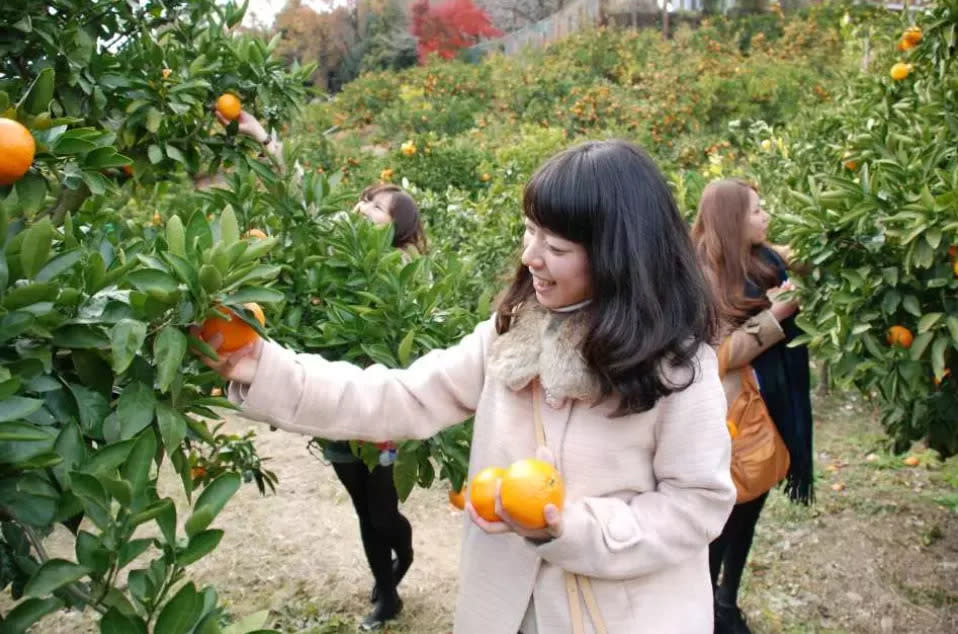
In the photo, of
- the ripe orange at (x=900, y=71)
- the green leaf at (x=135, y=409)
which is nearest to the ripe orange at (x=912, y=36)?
the ripe orange at (x=900, y=71)

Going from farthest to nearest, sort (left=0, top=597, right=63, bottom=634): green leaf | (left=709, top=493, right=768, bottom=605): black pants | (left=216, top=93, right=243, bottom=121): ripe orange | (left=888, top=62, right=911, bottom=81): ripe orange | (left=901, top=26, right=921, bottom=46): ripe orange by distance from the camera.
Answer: (left=888, top=62, right=911, bottom=81): ripe orange < (left=901, top=26, right=921, bottom=46): ripe orange < (left=709, top=493, right=768, bottom=605): black pants < (left=216, top=93, right=243, bottom=121): ripe orange < (left=0, top=597, right=63, bottom=634): green leaf

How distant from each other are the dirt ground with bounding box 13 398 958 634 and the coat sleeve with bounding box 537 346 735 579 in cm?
183

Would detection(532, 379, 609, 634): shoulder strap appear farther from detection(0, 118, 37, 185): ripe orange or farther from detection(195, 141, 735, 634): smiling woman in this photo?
detection(0, 118, 37, 185): ripe orange

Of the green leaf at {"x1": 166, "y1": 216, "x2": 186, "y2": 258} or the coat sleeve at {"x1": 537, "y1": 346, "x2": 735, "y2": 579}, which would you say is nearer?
the green leaf at {"x1": 166, "y1": 216, "x2": 186, "y2": 258}

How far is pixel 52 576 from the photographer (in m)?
0.83

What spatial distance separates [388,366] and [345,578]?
1907 mm

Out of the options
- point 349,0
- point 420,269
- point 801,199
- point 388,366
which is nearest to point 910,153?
point 801,199

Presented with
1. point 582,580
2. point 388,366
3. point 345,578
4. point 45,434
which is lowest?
point 345,578

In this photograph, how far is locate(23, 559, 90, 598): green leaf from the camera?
32.3 inches

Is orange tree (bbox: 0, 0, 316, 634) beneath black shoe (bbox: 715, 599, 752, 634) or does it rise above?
above

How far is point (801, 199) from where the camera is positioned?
2.40m

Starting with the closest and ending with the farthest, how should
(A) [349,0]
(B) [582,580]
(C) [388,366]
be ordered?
(B) [582,580], (C) [388,366], (A) [349,0]

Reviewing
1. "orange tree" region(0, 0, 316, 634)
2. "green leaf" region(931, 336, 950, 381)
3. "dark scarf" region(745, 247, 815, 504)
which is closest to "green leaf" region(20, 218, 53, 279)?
"orange tree" region(0, 0, 316, 634)

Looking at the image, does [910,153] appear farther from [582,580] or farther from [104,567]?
[104,567]
